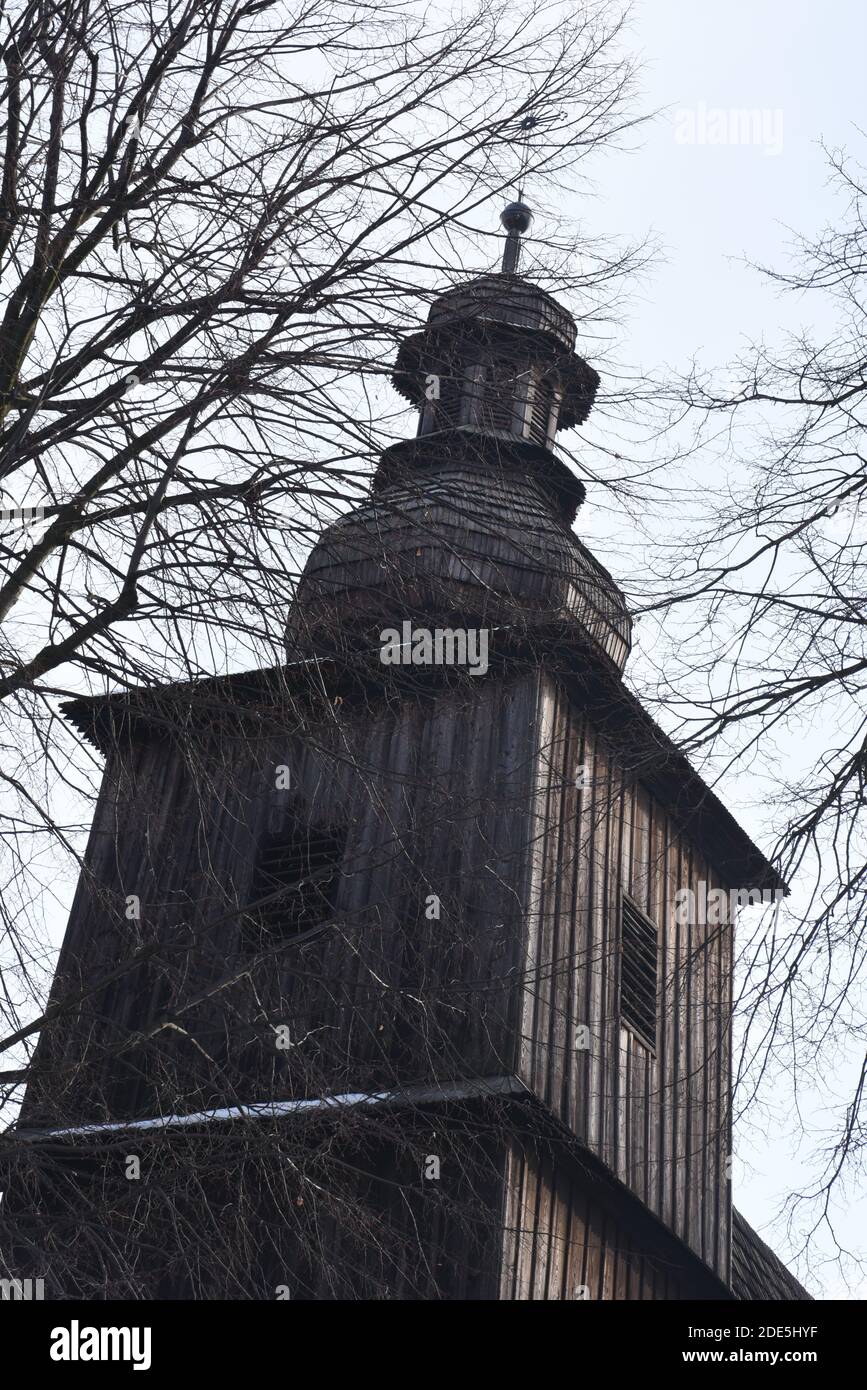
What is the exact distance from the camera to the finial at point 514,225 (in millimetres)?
7938

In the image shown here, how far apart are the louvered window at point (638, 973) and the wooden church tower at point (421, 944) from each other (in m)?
0.04

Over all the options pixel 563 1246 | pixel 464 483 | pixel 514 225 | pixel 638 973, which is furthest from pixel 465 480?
pixel 638 973

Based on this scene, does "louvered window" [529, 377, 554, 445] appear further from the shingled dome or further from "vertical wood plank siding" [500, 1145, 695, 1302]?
"vertical wood plank siding" [500, 1145, 695, 1302]

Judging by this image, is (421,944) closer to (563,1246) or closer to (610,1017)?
(563,1246)

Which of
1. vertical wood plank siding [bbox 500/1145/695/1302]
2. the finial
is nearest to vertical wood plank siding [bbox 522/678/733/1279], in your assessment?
vertical wood plank siding [bbox 500/1145/695/1302]

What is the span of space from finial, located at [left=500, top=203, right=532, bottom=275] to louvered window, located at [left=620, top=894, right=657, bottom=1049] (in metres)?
7.67

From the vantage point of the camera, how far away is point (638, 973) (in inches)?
600

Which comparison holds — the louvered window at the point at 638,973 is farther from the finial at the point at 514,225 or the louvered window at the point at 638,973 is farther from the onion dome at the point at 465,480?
the finial at the point at 514,225

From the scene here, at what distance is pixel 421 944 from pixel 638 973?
Answer: 3.45m

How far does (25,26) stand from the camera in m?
7.27

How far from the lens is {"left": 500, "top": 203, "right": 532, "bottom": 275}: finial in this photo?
794cm
